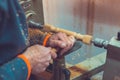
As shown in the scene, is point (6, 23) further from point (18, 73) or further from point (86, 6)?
point (86, 6)

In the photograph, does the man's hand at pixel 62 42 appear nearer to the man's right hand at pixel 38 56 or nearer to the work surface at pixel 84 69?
the man's right hand at pixel 38 56

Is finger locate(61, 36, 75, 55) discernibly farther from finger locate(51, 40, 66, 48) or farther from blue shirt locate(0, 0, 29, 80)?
blue shirt locate(0, 0, 29, 80)

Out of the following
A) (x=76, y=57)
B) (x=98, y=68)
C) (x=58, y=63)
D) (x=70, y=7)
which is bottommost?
(x=76, y=57)

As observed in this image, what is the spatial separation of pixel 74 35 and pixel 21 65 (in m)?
0.29

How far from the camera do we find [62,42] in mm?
759

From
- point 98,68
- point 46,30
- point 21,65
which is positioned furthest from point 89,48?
point 21,65

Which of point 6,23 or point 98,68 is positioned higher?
point 6,23

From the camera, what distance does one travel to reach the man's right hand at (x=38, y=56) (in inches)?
26.6

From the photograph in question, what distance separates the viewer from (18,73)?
64 cm

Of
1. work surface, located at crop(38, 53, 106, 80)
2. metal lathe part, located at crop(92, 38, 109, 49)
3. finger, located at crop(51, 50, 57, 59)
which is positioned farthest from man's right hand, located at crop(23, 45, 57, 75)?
work surface, located at crop(38, 53, 106, 80)

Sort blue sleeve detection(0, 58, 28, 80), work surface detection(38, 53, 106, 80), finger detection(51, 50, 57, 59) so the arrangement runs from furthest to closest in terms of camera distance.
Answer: work surface detection(38, 53, 106, 80) → finger detection(51, 50, 57, 59) → blue sleeve detection(0, 58, 28, 80)

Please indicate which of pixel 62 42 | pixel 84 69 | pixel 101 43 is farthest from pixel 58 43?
pixel 84 69

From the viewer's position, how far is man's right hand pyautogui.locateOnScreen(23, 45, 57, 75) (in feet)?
2.22

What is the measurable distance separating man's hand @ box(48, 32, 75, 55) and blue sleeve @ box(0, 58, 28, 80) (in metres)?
0.16
